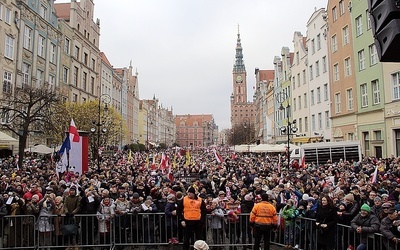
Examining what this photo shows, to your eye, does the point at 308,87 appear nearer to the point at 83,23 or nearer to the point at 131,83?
the point at 83,23

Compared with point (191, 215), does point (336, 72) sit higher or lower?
higher

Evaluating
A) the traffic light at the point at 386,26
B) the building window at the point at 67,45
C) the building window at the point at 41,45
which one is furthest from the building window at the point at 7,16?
the traffic light at the point at 386,26

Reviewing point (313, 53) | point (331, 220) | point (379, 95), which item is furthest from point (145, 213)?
point (313, 53)

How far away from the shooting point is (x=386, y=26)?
149 inches

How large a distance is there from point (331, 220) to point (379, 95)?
70.5 feet

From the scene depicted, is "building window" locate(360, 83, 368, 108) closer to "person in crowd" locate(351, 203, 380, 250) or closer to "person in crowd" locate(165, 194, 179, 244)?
"person in crowd" locate(351, 203, 380, 250)

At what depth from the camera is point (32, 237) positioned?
8641 mm

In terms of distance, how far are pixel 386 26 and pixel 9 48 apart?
31.2m

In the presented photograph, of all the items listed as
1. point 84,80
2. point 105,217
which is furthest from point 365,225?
point 84,80

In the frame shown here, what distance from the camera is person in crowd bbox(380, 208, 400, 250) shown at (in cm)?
639

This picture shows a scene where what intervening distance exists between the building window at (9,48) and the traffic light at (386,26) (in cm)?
3021

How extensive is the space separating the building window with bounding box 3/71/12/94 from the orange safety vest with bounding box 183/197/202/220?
25.3m

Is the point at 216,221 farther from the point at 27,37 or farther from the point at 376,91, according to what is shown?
the point at 27,37

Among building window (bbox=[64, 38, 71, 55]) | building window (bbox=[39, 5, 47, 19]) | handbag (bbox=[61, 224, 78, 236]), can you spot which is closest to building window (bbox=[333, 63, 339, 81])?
building window (bbox=[39, 5, 47, 19])
